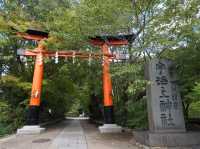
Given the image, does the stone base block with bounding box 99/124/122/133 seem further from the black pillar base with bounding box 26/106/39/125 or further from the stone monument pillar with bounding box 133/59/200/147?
the stone monument pillar with bounding box 133/59/200/147

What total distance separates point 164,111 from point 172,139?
3.70 ft

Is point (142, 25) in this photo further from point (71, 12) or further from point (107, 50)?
point (107, 50)

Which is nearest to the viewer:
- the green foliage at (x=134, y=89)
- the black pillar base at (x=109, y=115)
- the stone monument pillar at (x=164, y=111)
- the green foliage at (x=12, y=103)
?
the stone monument pillar at (x=164, y=111)

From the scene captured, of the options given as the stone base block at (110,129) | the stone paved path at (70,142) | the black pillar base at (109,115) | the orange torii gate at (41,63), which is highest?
the orange torii gate at (41,63)

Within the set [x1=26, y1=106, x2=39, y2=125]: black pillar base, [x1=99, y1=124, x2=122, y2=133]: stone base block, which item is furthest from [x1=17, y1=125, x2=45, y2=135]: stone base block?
[x1=99, y1=124, x2=122, y2=133]: stone base block

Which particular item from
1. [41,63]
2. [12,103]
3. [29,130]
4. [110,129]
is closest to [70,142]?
[110,129]

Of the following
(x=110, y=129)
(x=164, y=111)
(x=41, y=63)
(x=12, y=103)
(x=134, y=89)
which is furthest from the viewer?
(x=12, y=103)

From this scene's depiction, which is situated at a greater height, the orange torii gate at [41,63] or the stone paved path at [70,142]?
the orange torii gate at [41,63]

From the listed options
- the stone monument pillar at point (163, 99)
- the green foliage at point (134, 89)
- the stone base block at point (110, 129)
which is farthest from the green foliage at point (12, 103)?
the stone monument pillar at point (163, 99)

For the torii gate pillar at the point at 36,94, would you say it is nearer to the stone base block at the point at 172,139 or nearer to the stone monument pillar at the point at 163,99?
the stone monument pillar at the point at 163,99

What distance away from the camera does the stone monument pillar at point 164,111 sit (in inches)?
362

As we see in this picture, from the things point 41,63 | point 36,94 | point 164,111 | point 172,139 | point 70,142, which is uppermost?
point 41,63

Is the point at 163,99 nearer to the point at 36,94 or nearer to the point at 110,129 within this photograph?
the point at 110,129

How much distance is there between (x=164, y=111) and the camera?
9.88 meters
